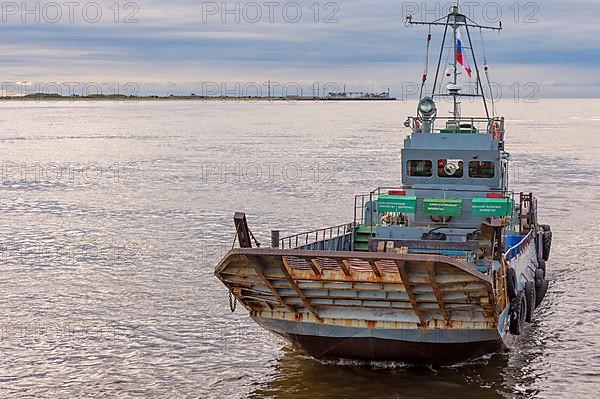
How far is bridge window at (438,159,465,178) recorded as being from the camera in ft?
78.2

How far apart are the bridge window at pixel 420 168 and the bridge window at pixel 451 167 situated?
287mm

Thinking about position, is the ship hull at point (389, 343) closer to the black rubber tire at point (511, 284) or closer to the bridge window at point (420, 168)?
the black rubber tire at point (511, 284)

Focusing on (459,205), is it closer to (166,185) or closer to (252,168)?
(166,185)

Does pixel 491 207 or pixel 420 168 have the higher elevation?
pixel 420 168

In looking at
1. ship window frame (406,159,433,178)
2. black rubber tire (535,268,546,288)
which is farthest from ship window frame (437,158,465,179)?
black rubber tire (535,268,546,288)

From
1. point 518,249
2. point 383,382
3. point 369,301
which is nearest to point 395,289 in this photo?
point 369,301

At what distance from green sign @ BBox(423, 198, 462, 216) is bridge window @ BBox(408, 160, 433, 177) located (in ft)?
4.76

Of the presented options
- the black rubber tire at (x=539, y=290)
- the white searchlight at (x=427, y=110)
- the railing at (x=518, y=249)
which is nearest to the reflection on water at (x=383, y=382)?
the railing at (x=518, y=249)

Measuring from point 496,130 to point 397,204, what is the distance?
3962mm

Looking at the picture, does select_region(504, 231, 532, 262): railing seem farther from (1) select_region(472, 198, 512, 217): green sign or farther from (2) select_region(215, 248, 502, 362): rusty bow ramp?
(2) select_region(215, 248, 502, 362): rusty bow ramp

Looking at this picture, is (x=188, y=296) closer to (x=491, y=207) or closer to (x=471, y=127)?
(x=491, y=207)

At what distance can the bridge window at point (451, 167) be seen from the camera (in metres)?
23.8

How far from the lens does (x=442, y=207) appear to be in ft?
74.3

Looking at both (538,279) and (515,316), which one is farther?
(538,279)
